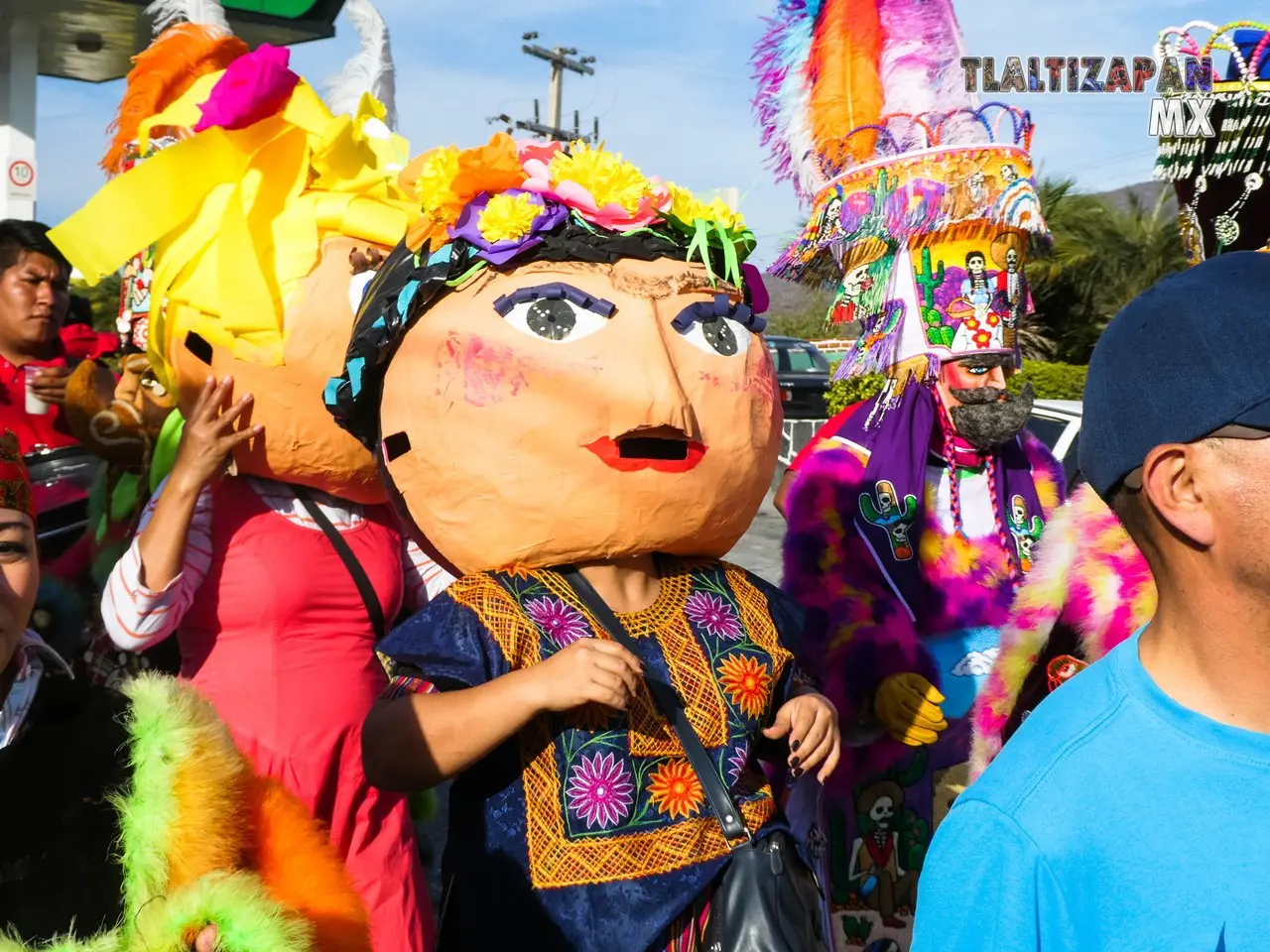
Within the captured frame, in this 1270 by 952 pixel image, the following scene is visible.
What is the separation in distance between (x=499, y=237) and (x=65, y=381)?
2102 mm

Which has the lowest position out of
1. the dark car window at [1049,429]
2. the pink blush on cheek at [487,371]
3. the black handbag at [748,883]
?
the dark car window at [1049,429]

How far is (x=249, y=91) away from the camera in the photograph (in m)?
2.68

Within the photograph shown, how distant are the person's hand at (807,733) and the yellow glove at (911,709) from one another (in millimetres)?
678

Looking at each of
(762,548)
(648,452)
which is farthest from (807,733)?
(762,548)

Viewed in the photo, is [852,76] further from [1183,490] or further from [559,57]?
[559,57]

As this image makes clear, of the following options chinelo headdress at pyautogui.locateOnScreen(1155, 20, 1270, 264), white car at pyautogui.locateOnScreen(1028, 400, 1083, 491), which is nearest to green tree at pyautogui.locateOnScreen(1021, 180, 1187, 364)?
white car at pyautogui.locateOnScreen(1028, 400, 1083, 491)

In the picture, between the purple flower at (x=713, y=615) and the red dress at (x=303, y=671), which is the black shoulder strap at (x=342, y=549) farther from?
the purple flower at (x=713, y=615)

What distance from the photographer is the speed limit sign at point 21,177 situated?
13.0 metres

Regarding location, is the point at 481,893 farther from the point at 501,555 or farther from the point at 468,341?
the point at 468,341

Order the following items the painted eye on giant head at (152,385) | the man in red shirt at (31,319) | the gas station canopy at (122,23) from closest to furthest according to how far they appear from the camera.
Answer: the painted eye on giant head at (152,385), the man in red shirt at (31,319), the gas station canopy at (122,23)

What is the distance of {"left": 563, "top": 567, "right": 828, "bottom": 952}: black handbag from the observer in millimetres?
1938

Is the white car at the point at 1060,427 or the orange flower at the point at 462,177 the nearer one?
the orange flower at the point at 462,177

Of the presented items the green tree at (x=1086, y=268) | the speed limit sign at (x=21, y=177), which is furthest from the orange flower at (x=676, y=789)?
the green tree at (x=1086, y=268)

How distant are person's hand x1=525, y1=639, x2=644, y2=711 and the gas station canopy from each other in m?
11.6
